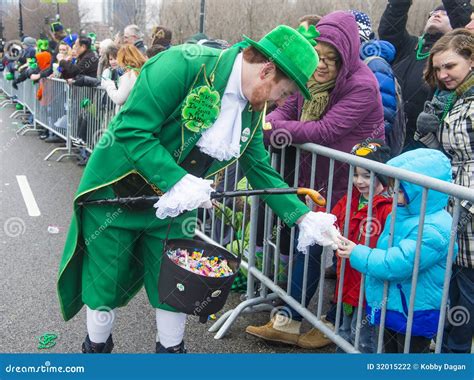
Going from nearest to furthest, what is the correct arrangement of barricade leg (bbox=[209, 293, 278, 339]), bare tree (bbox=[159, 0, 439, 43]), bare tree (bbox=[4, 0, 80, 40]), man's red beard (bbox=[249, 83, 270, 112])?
man's red beard (bbox=[249, 83, 270, 112]) < barricade leg (bbox=[209, 293, 278, 339]) < bare tree (bbox=[159, 0, 439, 43]) < bare tree (bbox=[4, 0, 80, 40])

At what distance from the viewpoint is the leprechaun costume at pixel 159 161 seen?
7.98ft

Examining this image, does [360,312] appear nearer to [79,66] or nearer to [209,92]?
[209,92]

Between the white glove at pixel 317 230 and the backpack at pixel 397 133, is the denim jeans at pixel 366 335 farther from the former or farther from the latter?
the backpack at pixel 397 133

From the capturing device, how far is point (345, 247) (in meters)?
2.92

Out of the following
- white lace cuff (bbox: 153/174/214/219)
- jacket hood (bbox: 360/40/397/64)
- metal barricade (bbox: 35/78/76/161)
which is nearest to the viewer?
white lace cuff (bbox: 153/174/214/219)

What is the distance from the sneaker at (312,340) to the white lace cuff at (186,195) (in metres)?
1.68

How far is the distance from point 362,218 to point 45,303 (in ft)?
7.68

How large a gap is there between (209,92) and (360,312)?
1.37m

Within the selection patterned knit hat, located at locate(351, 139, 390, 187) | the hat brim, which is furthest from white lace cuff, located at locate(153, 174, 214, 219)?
patterned knit hat, located at locate(351, 139, 390, 187)

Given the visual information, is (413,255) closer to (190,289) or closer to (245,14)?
(190,289)

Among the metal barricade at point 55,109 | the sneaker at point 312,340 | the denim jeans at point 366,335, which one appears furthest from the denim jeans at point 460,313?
the metal barricade at point 55,109

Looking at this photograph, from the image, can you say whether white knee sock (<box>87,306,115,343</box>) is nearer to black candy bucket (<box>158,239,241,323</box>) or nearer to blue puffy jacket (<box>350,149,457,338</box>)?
black candy bucket (<box>158,239,241,323</box>)

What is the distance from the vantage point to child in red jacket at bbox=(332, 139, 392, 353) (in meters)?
3.07

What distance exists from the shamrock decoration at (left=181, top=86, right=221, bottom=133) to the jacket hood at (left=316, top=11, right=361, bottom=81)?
4.09 feet
